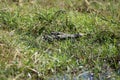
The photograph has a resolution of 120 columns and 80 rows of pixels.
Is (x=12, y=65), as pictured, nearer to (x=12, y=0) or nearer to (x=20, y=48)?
(x=20, y=48)

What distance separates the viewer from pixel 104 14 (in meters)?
5.80

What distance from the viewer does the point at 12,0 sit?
604 centimetres

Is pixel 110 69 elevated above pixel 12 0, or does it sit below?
below

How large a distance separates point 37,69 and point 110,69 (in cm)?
91

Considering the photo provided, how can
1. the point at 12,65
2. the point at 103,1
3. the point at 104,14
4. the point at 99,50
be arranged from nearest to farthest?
1. the point at 12,65
2. the point at 99,50
3. the point at 104,14
4. the point at 103,1

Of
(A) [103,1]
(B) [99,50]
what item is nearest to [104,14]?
(A) [103,1]

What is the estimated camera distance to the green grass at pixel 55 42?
4082 mm

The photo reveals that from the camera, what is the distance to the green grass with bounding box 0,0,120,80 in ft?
13.4

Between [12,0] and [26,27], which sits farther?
[12,0]

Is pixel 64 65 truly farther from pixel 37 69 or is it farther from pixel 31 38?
pixel 31 38

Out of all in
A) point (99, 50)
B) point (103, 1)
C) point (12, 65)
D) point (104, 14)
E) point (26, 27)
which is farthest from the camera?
point (103, 1)

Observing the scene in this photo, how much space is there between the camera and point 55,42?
4781mm

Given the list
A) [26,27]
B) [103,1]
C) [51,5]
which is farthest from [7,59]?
[103,1]

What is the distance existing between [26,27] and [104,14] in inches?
53.6
